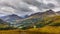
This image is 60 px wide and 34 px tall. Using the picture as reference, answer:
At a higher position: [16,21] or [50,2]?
[50,2]

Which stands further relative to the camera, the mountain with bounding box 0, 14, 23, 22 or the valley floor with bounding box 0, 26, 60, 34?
the mountain with bounding box 0, 14, 23, 22

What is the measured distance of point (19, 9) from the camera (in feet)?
16.8

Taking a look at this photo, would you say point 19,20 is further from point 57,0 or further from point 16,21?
point 57,0

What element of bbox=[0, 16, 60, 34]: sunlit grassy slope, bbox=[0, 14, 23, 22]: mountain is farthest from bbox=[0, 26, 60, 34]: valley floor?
bbox=[0, 14, 23, 22]: mountain

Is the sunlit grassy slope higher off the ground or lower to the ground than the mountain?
lower

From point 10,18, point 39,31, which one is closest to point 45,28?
point 39,31

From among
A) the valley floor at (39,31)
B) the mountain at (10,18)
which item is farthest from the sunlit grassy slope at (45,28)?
the mountain at (10,18)

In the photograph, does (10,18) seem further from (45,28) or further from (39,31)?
(45,28)

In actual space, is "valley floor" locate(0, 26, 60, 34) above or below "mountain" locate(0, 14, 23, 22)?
below

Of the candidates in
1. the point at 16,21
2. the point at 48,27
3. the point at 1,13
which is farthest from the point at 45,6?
the point at 1,13

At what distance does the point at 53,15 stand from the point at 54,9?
0.19m

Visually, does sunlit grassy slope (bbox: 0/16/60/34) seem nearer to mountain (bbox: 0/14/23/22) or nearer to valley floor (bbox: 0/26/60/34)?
valley floor (bbox: 0/26/60/34)

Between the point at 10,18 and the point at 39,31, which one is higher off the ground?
the point at 10,18

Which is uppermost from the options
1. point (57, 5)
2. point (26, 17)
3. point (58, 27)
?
point (57, 5)
